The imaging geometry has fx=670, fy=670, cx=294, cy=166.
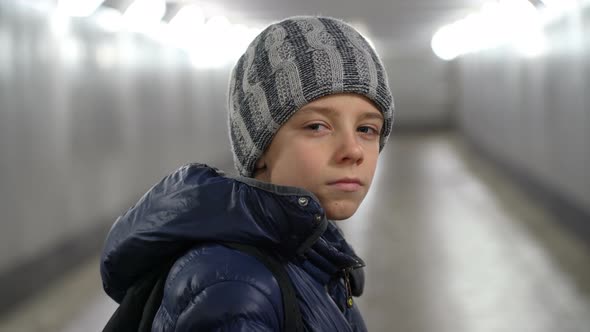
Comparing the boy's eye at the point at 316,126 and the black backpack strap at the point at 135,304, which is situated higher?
the boy's eye at the point at 316,126

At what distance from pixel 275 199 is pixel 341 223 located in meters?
6.48

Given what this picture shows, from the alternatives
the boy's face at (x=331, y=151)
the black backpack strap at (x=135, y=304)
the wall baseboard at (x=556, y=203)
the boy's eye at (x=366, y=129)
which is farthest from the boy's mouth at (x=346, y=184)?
the wall baseboard at (x=556, y=203)

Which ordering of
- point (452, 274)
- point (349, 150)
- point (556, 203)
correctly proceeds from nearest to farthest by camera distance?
point (349, 150), point (452, 274), point (556, 203)

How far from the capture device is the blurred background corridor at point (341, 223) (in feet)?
15.4

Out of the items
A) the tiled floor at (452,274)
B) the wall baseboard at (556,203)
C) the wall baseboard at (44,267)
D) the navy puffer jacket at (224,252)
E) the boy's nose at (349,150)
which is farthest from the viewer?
the wall baseboard at (556,203)

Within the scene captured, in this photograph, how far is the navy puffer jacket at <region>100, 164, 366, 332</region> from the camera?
0.94 metres

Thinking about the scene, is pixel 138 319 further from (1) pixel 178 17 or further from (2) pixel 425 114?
(2) pixel 425 114

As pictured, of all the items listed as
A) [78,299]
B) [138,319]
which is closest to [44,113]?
[78,299]

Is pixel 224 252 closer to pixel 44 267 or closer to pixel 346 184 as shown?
pixel 346 184

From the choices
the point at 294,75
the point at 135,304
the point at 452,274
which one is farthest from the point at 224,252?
the point at 452,274

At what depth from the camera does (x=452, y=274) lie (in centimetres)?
535

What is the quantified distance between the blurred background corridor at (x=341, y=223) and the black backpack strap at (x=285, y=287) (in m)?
3.38

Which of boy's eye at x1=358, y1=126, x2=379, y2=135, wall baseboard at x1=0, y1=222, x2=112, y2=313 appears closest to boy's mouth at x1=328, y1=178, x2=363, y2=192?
boy's eye at x1=358, y1=126, x2=379, y2=135

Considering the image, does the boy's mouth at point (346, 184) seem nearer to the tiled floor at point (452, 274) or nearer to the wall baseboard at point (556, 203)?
the tiled floor at point (452, 274)
